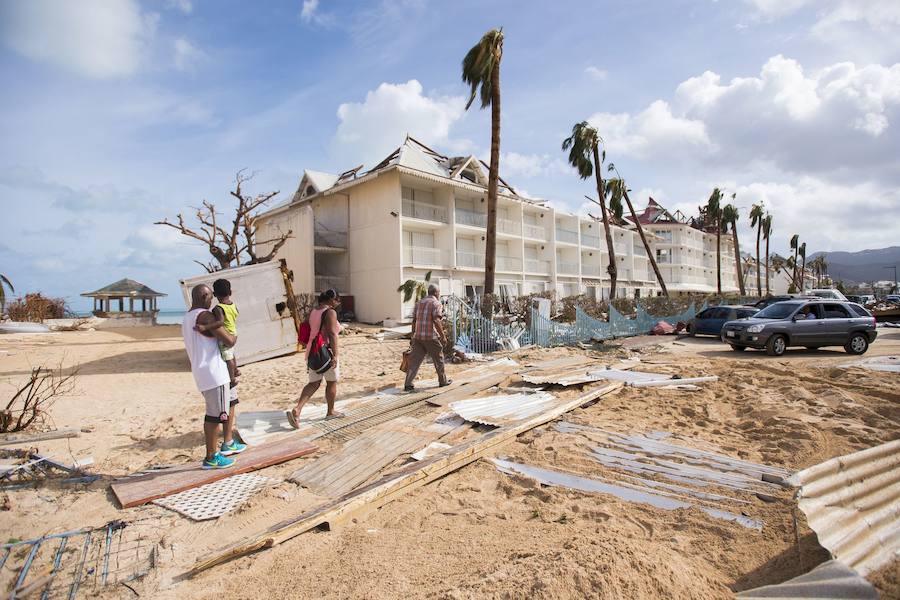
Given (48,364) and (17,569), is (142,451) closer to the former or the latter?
(17,569)

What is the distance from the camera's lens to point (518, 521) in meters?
3.45

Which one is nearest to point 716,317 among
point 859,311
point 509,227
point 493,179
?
point 859,311

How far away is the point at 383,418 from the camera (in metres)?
6.31

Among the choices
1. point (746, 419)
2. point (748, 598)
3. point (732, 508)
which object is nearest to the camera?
point (748, 598)

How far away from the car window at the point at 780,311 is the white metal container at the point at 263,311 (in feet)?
42.9

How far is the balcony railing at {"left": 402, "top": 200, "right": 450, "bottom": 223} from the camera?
2519cm

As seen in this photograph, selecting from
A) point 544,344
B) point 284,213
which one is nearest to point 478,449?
point 544,344

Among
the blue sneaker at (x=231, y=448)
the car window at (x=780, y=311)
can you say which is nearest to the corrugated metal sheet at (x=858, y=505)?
Result: the blue sneaker at (x=231, y=448)

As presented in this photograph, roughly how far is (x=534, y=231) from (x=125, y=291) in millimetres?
27710

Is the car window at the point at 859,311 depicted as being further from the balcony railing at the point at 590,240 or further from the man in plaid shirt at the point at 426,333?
the balcony railing at the point at 590,240

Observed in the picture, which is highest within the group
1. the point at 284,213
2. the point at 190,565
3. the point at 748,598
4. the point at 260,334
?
the point at 284,213

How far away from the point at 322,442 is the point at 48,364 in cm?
1141

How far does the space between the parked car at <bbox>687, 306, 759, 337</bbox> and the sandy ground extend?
10.2m

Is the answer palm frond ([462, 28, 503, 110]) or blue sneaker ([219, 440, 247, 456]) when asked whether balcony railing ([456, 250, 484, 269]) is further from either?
blue sneaker ([219, 440, 247, 456])
